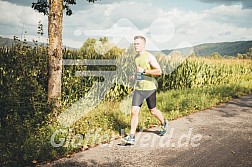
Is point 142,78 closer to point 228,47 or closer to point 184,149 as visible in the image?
point 184,149

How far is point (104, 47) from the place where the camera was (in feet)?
37.6

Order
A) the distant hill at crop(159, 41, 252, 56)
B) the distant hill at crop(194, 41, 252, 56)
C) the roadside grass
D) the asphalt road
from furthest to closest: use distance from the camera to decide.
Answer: the distant hill at crop(194, 41, 252, 56)
the distant hill at crop(159, 41, 252, 56)
the roadside grass
the asphalt road

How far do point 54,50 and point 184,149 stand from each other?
3524 millimetres

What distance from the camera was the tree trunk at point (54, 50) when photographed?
6.41 meters

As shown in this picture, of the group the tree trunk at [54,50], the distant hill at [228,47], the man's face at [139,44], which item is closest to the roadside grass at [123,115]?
the tree trunk at [54,50]

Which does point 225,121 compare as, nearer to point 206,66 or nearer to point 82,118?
point 82,118

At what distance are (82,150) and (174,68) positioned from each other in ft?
33.9

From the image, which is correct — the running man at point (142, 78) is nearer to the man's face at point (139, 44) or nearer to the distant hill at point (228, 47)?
the man's face at point (139, 44)

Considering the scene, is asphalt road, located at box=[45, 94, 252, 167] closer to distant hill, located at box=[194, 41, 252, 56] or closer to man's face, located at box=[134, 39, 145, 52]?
man's face, located at box=[134, 39, 145, 52]

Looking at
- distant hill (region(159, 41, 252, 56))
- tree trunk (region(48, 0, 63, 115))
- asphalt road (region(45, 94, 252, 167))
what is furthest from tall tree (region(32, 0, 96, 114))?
distant hill (region(159, 41, 252, 56))

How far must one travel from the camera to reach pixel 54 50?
647cm

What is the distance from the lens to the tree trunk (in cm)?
641

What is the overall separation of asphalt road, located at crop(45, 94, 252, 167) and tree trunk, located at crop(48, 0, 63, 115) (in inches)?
70.7

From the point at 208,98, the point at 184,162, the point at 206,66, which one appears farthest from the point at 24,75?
the point at 206,66
